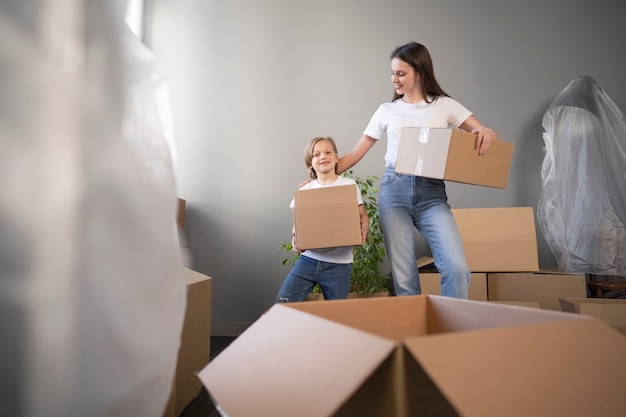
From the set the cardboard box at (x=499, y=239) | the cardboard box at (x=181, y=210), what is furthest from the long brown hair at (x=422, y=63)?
the cardboard box at (x=181, y=210)

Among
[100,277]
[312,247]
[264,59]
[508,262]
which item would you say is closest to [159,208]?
[100,277]

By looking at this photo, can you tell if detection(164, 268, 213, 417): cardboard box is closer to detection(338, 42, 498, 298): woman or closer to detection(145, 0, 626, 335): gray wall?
detection(338, 42, 498, 298): woman

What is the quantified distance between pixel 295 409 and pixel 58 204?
32 cm

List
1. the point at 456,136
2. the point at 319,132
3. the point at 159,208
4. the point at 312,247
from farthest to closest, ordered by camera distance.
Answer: the point at 319,132 < the point at 312,247 < the point at 456,136 < the point at 159,208

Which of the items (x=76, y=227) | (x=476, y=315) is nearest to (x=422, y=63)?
(x=476, y=315)

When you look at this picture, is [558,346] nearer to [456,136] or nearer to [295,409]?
[295,409]

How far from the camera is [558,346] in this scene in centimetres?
50

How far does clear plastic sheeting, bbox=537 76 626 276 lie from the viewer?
2.24 m

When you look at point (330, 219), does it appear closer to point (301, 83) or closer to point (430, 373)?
point (430, 373)

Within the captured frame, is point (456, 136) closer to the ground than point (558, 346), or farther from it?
farther from it

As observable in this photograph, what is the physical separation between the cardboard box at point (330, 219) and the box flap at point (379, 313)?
901mm

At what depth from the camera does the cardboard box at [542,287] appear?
7.68ft

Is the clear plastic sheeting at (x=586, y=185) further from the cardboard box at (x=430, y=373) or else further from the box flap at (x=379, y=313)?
the cardboard box at (x=430, y=373)

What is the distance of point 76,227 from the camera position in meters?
0.49
